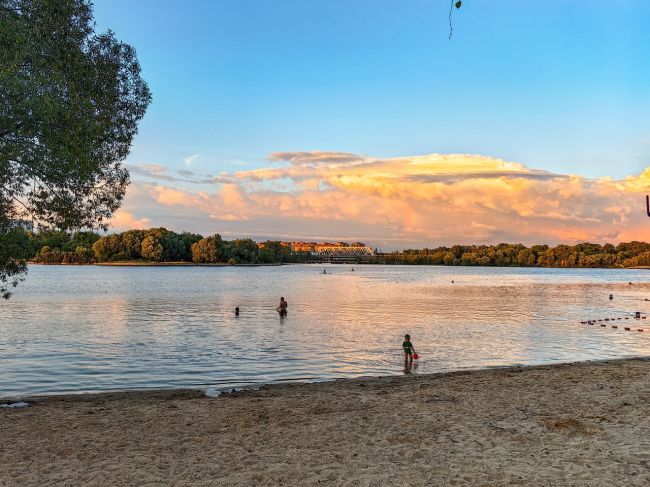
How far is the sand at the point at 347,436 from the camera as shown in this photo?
10.4m

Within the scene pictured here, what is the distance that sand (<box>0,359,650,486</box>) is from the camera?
34.2 feet

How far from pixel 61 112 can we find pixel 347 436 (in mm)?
10711

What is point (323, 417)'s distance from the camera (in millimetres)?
15203

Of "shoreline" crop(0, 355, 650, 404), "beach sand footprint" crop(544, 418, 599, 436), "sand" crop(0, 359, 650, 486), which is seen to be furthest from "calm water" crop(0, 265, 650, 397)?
"beach sand footprint" crop(544, 418, 599, 436)

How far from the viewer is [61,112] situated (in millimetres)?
13672

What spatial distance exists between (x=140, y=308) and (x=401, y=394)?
5114cm

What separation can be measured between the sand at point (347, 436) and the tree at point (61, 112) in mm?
6967

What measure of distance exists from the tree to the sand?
22.9 feet

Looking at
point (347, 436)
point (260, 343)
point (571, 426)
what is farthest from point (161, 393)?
point (260, 343)

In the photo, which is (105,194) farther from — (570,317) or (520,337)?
(570,317)

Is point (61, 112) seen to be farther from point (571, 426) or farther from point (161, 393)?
point (571, 426)

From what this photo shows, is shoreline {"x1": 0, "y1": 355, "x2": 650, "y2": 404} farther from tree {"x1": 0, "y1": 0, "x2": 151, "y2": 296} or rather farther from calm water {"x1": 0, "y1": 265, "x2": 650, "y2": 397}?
tree {"x1": 0, "y1": 0, "x2": 151, "y2": 296}

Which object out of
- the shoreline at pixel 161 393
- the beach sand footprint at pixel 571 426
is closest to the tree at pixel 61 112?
the shoreline at pixel 161 393

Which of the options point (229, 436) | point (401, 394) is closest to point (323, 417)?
point (229, 436)
